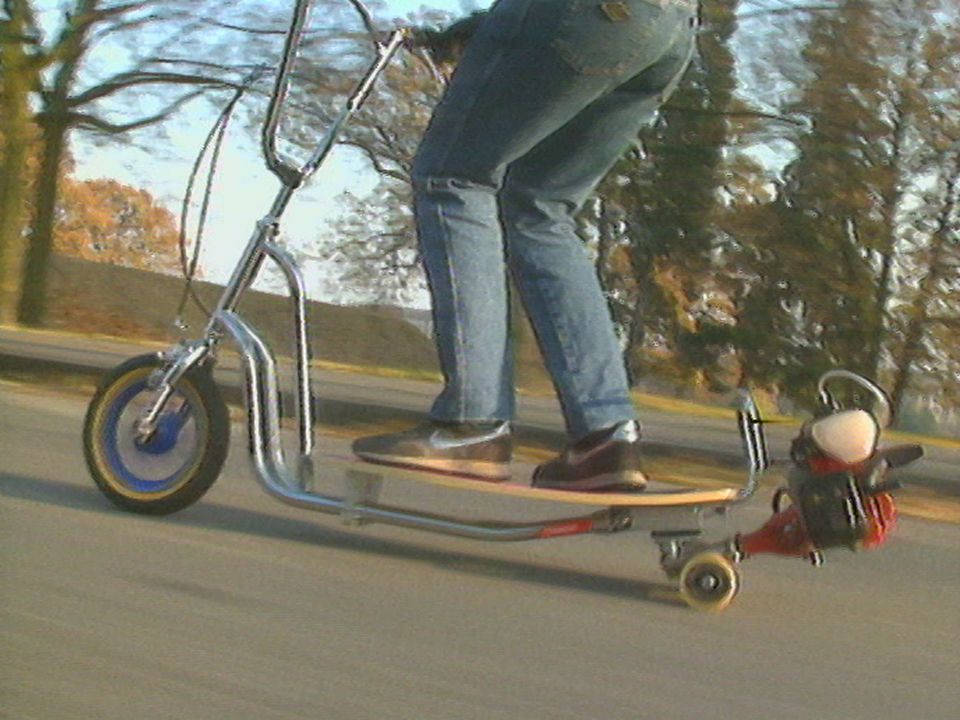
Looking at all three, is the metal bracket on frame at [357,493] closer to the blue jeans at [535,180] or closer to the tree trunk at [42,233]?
the blue jeans at [535,180]

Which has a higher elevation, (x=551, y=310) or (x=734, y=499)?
(x=551, y=310)

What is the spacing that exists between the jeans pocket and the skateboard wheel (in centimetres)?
114

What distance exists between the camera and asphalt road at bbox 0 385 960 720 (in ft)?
9.37

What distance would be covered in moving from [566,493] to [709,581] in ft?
1.30

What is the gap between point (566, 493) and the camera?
12.2 ft

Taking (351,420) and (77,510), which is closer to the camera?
(77,510)

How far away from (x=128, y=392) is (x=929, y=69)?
12.5 meters

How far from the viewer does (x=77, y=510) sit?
4.44 metres

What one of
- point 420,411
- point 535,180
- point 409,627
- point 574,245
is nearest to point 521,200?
point 535,180

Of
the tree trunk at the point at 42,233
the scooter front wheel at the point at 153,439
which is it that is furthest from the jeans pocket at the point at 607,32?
the tree trunk at the point at 42,233

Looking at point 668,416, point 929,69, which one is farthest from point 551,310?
point 929,69

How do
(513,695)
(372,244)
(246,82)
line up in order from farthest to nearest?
(372,244), (246,82), (513,695)

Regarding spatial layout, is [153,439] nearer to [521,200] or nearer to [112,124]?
[521,200]

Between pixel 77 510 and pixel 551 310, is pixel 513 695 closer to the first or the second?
pixel 551 310
